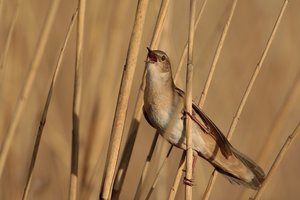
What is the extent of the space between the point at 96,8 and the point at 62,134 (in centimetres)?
67

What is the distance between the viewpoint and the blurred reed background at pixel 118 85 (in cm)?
230

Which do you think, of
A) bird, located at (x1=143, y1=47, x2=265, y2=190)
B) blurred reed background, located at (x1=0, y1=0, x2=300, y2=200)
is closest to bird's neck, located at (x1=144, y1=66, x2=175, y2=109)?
bird, located at (x1=143, y1=47, x2=265, y2=190)

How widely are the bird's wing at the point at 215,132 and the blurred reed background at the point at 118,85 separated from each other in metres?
0.24

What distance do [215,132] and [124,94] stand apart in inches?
24.8

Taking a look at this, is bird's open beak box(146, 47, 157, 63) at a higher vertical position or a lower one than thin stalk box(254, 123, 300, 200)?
higher

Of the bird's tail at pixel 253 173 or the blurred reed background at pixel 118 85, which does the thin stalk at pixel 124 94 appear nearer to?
the blurred reed background at pixel 118 85

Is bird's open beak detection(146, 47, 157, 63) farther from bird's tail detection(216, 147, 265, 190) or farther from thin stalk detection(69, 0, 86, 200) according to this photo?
bird's tail detection(216, 147, 265, 190)

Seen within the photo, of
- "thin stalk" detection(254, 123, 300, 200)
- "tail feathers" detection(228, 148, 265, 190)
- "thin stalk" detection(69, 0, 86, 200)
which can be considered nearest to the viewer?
"thin stalk" detection(69, 0, 86, 200)

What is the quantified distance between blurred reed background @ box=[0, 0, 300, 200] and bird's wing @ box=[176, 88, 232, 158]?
0.24m

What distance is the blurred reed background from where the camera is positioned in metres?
2.30

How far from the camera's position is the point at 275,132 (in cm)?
230

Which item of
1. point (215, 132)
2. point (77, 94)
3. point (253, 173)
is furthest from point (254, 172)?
point (77, 94)

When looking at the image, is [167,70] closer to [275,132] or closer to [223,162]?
[223,162]

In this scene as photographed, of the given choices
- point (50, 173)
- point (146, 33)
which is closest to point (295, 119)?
point (146, 33)
